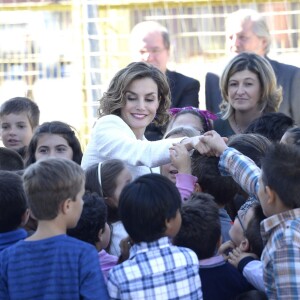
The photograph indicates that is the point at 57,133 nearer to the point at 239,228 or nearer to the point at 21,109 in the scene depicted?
the point at 21,109

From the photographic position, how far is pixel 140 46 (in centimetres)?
835

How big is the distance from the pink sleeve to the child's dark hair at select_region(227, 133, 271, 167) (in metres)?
0.32

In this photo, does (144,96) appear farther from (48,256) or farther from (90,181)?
(48,256)

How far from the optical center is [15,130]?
7090 millimetres

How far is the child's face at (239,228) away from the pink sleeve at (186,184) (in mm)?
325

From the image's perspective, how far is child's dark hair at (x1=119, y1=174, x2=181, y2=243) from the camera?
3.90 metres

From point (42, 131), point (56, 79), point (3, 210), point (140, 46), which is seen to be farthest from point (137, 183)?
point (56, 79)

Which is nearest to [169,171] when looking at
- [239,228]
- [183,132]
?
[183,132]

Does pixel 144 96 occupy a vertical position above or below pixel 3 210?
above

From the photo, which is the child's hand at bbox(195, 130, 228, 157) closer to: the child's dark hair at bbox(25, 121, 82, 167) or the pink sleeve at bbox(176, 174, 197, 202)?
the pink sleeve at bbox(176, 174, 197, 202)

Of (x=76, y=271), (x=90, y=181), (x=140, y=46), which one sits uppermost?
(x=140, y=46)

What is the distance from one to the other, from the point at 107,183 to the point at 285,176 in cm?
117

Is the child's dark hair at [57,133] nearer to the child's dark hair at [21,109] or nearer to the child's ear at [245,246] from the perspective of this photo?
the child's dark hair at [21,109]

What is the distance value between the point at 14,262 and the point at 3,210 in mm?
447
